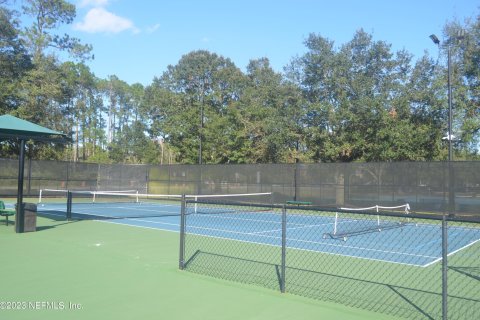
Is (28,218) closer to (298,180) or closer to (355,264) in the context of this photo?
(355,264)

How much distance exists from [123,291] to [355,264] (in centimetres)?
453

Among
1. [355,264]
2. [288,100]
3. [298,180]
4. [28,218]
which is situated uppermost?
[288,100]

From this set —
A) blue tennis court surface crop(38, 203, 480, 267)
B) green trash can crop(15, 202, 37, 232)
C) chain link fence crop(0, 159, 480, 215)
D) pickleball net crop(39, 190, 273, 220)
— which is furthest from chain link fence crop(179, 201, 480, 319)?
pickleball net crop(39, 190, 273, 220)

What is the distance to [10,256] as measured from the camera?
859 centimetres

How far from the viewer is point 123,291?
6.28m

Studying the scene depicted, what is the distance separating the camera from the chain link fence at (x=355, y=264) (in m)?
5.89

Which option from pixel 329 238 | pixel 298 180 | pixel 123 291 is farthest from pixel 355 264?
pixel 298 180

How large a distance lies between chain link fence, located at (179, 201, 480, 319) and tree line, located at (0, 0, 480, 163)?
13.9m

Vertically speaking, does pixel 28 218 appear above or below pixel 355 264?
above

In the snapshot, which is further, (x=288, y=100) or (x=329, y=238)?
(x=288, y=100)

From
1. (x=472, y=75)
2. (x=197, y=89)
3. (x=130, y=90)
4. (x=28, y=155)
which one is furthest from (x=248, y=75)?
(x=130, y=90)

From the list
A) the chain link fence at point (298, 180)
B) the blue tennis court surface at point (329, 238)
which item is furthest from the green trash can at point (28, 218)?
the chain link fence at point (298, 180)

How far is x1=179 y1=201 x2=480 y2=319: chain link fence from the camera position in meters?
5.89

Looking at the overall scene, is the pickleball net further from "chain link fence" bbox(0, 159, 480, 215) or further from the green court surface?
the green court surface
